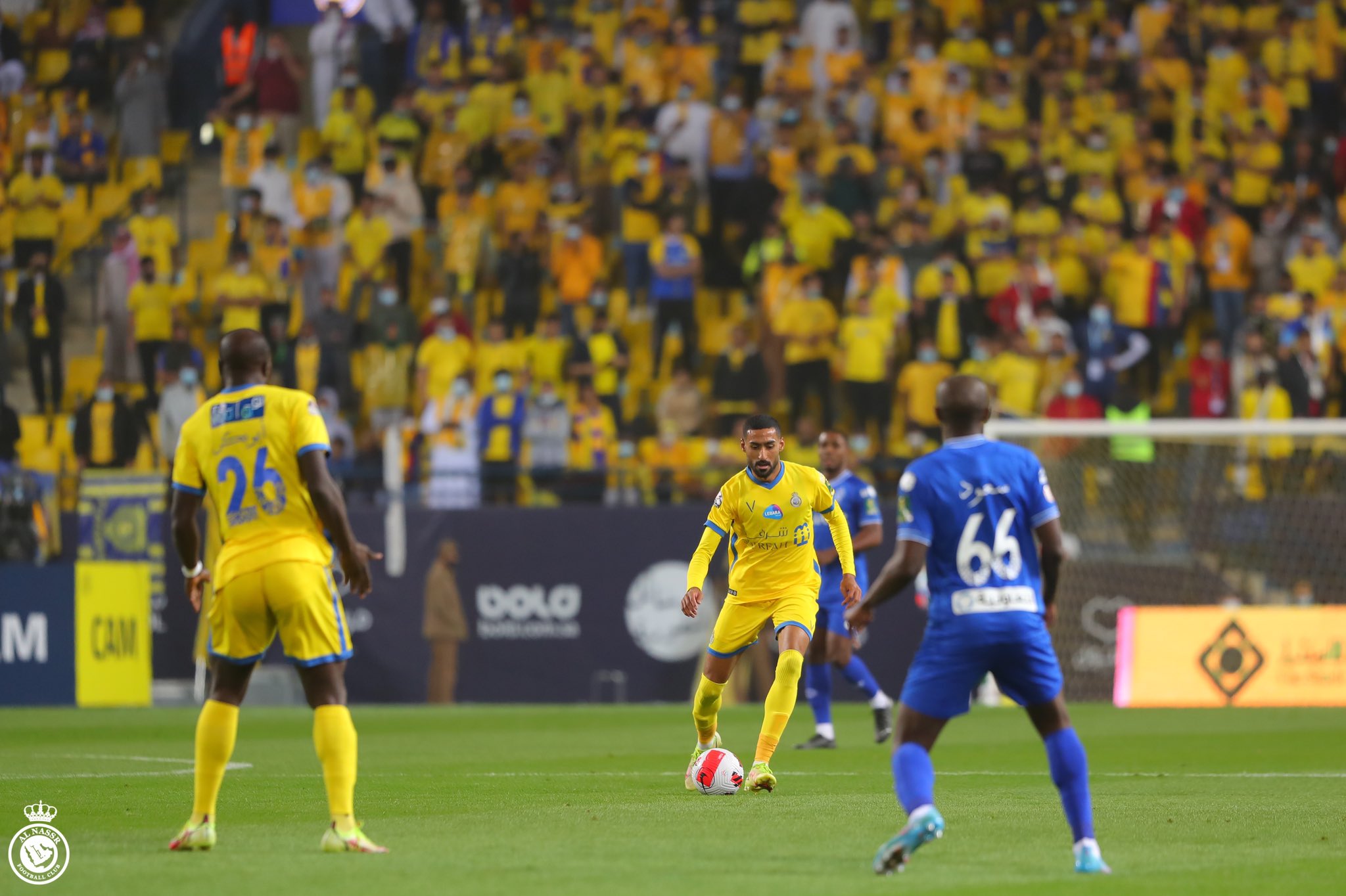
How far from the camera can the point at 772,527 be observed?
1291 cm

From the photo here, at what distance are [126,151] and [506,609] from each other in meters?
10.2

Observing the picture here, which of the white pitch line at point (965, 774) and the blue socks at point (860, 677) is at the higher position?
the blue socks at point (860, 677)

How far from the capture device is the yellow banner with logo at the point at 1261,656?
2231 centimetres

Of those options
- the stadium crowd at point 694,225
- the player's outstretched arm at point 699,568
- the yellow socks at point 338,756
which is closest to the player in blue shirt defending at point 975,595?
the yellow socks at point 338,756

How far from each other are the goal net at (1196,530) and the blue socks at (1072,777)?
15352 millimetres

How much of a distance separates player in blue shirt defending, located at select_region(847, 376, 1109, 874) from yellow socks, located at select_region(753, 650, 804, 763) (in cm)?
410

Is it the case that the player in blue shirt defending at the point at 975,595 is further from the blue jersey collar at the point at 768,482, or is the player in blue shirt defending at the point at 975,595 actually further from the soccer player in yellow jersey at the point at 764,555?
the blue jersey collar at the point at 768,482

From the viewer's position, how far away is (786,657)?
41.0 feet

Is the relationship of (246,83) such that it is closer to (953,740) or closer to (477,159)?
(477,159)

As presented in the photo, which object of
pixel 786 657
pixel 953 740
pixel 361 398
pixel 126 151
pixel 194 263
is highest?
pixel 126 151

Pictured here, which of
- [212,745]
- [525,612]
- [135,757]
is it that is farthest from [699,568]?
[525,612]

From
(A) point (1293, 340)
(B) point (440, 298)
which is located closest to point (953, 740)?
(A) point (1293, 340)

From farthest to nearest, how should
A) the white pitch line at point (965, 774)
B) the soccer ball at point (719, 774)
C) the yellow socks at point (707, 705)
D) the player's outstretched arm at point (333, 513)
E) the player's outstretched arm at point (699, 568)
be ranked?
the white pitch line at point (965, 774) → the yellow socks at point (707, 705) → the player's outstretched arm at point (699, 568) → the soccer ball at point (719, 774) → the player's outstretched arm at point (333, 513)

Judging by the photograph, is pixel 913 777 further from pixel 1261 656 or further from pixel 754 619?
pixel 1261 656
